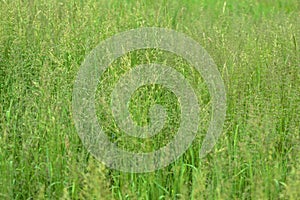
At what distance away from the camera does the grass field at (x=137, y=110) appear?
2713 mm

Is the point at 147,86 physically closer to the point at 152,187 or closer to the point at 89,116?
the point at 89,116

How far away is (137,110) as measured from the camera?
305 cm

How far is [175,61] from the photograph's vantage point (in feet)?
12.2

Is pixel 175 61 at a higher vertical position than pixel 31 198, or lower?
higher

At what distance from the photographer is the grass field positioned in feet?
8.90

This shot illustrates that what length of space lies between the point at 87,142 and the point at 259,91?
1.22m

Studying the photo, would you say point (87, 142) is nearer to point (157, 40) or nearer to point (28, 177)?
point (28, 177)

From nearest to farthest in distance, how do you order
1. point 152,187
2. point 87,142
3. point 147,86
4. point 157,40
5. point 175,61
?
point 152,187
point 87,142
point 147,86
point 175,61
point 157,40

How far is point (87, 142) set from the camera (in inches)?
118

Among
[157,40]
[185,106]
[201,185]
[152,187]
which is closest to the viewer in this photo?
[201,185]

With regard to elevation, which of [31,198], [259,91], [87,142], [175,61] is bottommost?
[31,198]

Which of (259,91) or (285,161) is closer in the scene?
(285,161)

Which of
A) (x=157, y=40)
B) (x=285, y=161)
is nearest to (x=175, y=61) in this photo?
(x=157, y=40)

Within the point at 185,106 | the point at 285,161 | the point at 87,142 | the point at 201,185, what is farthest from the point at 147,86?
the point at 201,185
